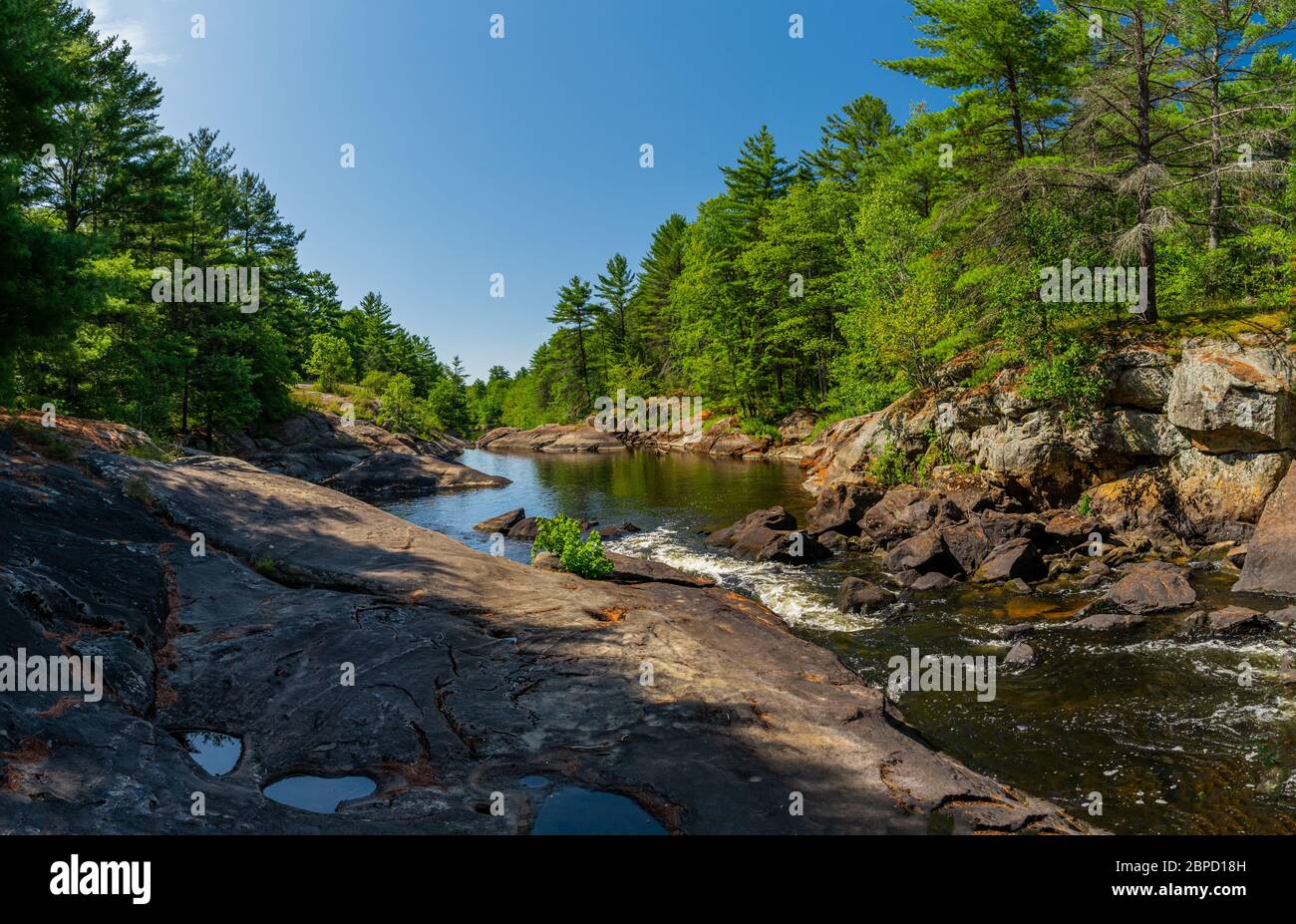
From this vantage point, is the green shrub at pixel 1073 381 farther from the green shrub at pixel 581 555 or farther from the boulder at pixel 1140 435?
the green shrub at pixel 581 555

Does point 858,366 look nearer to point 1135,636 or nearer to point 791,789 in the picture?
point 1135,636

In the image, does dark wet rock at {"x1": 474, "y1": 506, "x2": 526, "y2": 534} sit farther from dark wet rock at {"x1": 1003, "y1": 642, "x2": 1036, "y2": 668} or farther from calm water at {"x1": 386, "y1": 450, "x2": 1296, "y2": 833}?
dark wet rock at {"x1": 1003, "y1": 642, "x2": 1036, "y2": 668}

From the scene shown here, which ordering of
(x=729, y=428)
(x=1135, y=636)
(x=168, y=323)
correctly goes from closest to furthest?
(x=1135, y=636) < (x=168, y=323) < (x=729, y=428)

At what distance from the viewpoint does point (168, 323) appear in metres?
36.2

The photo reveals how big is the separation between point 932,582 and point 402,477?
112 feet

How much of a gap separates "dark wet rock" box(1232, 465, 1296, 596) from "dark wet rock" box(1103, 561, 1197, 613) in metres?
1.53

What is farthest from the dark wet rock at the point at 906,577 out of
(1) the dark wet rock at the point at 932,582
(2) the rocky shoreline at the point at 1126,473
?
(2) the rocky shoreline at the point at 1126,473

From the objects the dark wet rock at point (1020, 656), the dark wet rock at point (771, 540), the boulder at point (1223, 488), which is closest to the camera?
the dark wet rock at point (1020, 656)

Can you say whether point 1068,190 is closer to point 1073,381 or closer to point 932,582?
point 1073,381

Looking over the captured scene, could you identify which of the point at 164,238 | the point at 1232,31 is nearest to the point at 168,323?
the point at 164,238

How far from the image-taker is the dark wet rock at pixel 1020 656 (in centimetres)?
1225

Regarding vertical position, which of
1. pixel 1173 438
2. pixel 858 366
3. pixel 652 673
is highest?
pixel 858 366

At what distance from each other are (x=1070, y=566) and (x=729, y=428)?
43192 millimetres

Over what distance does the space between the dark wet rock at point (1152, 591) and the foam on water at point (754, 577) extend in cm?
527
